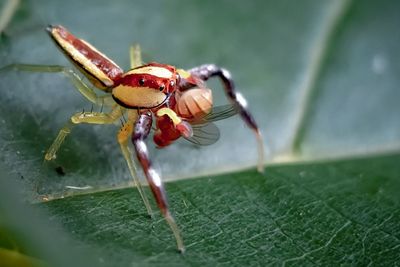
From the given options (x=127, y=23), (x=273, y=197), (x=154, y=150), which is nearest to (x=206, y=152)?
(x=154, y=150)

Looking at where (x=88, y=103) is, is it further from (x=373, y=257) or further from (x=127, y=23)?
(x=373, y=257)

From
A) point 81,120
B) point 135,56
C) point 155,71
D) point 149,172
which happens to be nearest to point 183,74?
point 155,71

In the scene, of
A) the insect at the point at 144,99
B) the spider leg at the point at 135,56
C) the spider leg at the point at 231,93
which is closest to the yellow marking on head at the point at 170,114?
the insect at the point at 144,99

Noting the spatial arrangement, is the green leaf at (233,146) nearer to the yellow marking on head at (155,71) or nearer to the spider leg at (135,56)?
the spider leg at (135,56)

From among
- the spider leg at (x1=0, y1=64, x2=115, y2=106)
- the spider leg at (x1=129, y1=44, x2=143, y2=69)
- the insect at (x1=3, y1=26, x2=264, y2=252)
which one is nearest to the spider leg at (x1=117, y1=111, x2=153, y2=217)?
the insect at (x1=3, y1=26, x2=264, y2=252)

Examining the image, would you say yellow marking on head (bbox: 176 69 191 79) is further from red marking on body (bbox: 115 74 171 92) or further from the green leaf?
the green leaf

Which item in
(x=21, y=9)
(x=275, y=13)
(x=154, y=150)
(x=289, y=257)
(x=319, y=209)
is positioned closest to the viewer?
(x=289, y=257)
